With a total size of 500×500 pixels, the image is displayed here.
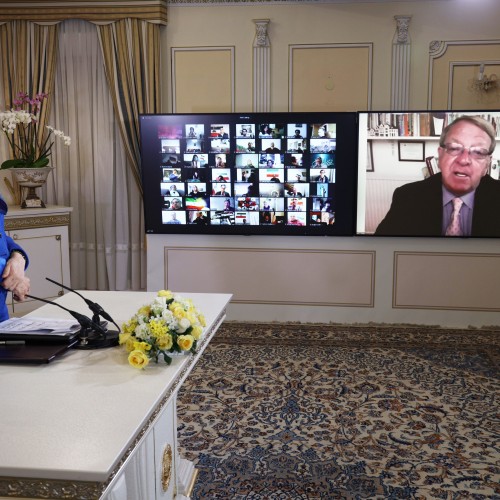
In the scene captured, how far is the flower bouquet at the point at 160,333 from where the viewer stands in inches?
83.4

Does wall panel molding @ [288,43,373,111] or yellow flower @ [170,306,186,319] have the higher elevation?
wall panel molding @ [288,43,373,111]

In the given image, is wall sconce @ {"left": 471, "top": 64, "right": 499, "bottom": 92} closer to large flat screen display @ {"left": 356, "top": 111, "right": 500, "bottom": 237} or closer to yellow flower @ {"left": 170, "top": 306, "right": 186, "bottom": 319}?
large flat screen display @ {"left": 356, "top": 111, "right": 500, "bottom": 237}

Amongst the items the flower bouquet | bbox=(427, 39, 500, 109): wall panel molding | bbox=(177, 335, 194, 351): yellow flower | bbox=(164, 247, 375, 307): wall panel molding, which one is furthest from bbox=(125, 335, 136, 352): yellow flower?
bbox=(427, 39, 500, 109): wall panel molding

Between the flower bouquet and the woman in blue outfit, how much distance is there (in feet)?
2.22

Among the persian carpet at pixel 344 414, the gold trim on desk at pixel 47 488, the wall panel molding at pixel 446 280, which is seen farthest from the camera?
the wall panel molding at pixel 446 280

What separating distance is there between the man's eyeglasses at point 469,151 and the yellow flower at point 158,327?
3.91 metres

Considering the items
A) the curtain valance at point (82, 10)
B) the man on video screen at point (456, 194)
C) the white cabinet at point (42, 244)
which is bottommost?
the white cabinet at point (42, 244)

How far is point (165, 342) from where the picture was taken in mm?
2127

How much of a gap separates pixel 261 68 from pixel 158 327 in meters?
4.35

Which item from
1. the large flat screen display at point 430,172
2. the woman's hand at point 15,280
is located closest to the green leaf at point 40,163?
the large flat screen display at point 430,172

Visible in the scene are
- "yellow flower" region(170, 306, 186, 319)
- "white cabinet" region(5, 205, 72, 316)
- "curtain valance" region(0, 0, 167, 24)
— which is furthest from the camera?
"curtain valance" region(0, 0, 167, 24)

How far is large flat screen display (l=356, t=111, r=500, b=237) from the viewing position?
538cm

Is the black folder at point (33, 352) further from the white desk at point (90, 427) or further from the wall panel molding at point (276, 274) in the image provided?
the wall panel molding at point (276, 274)

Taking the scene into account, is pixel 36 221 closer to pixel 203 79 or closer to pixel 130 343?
pixel 203 79
